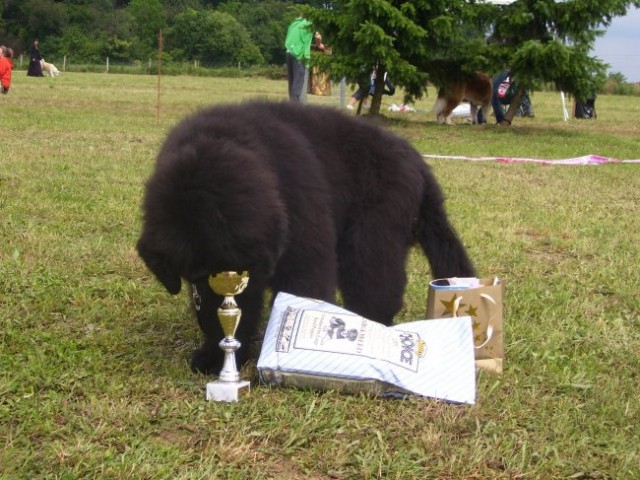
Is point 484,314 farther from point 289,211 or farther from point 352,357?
point 289,211

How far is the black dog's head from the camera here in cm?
259

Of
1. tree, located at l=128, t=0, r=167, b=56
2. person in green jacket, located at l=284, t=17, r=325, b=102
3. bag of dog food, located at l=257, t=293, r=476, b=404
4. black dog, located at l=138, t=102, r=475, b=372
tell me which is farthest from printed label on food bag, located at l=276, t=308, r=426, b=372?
tree, located at l=128, t=0, r=167, b=56

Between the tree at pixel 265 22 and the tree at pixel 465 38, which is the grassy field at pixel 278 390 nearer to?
the tree at pixel 465 38

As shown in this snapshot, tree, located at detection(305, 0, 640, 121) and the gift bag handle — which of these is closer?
the gift bag handle

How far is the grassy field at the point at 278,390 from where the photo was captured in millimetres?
2492

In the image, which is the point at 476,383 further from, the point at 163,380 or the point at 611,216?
the point at 611,216

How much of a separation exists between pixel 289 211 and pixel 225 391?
2.31 ft

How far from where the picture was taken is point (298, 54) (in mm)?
13391

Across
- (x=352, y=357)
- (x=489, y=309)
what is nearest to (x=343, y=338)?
(x=352, y=357)

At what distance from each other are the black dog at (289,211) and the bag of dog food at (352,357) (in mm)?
167

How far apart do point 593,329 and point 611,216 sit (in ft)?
10.7

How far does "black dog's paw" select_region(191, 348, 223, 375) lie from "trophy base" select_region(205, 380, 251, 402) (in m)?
0.27

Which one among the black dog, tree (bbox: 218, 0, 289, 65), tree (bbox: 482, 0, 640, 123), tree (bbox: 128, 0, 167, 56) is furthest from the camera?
tree (bbox: 128, 0, 167, 56)

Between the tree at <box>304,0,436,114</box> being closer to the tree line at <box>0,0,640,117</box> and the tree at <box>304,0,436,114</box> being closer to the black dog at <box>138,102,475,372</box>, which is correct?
the tree line at <box>0,0,640,117</box>
